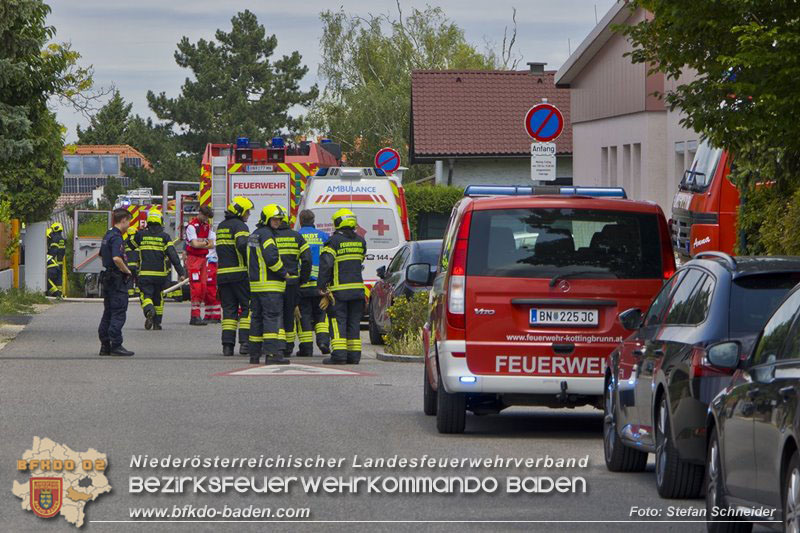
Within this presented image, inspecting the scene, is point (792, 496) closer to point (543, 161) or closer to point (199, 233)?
point (543, 161)

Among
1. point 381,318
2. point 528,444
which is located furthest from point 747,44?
point 381,318

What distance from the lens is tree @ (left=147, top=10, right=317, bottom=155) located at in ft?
266

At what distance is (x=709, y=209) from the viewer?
18.8 m

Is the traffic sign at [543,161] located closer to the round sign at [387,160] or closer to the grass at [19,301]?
the round sign at [387,160]

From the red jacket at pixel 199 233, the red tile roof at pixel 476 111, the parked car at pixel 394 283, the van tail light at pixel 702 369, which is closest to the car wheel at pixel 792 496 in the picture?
the van tail light at pixel 702 369

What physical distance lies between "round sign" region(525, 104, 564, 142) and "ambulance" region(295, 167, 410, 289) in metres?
5.40

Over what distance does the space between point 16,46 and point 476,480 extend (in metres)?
14.3

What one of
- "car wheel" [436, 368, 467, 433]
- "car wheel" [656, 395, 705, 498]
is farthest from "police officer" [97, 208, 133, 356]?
"car wheel" [656, 395, 705, 498]

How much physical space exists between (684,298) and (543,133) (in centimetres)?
1097

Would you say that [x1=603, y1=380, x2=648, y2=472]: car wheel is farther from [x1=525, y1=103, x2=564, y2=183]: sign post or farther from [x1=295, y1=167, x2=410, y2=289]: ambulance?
[x1=295, y1=167, x2=410, y2=289]: ambulance

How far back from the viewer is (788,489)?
6723mm

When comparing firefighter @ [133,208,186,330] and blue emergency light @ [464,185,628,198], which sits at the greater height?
blue emergency light @ [464,185,628,198]

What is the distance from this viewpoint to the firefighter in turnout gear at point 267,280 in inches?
741

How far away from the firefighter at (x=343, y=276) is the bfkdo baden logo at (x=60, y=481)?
7.48 metres
